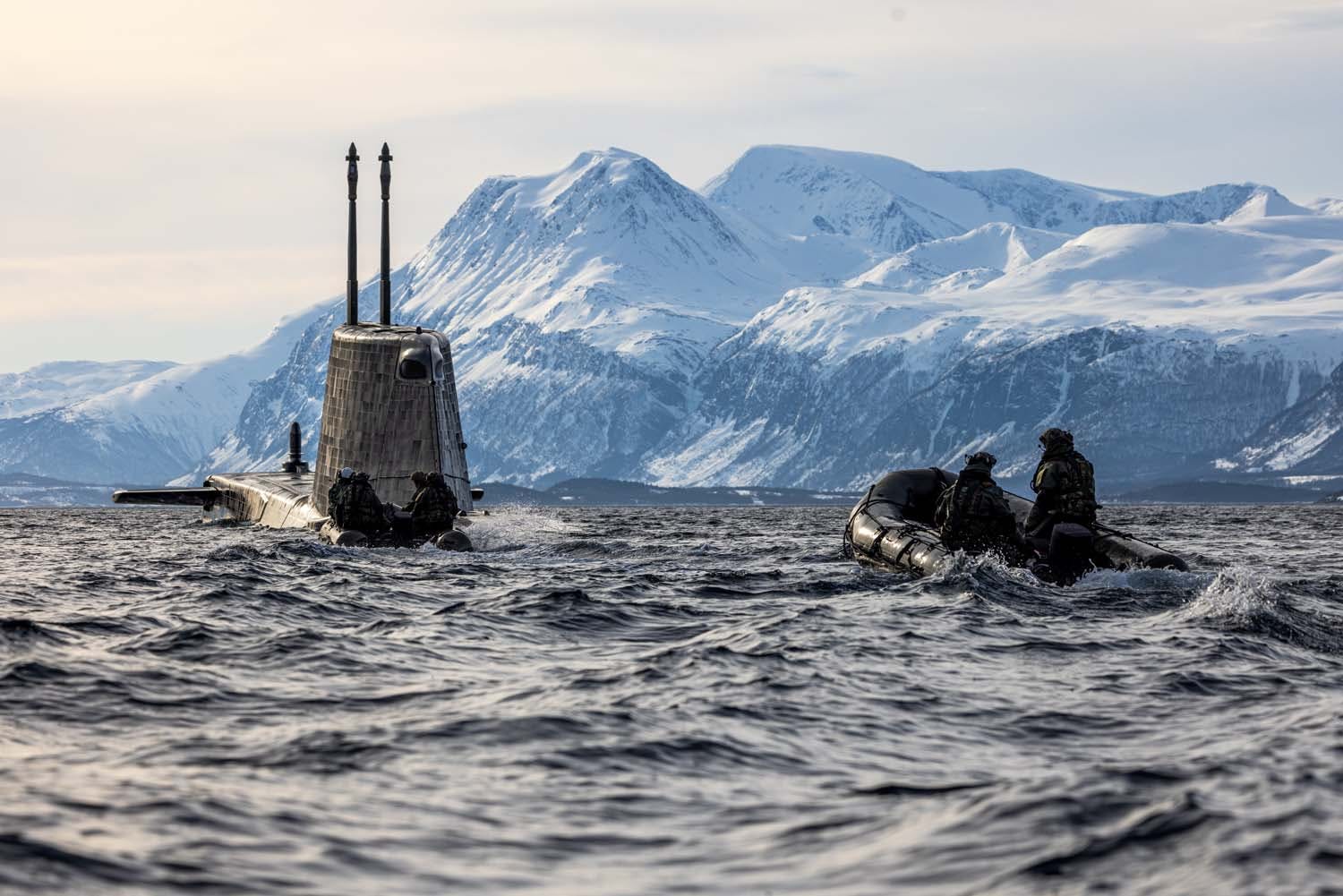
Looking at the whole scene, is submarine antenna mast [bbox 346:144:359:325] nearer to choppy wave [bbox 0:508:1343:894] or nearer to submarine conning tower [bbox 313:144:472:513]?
submarine conning tower [bbox 313:144:472:513]

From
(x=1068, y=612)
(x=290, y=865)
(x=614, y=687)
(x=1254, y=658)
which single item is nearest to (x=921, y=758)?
(x=614, y=687)

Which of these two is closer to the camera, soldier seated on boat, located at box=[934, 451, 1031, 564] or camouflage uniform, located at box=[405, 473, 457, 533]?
soldier seated on boat, located at box=[934, 451, 1031, 564]

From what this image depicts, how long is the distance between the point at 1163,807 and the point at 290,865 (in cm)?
547

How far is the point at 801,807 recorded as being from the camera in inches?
472

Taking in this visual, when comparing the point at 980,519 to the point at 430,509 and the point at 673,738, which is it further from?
the point at 673,738

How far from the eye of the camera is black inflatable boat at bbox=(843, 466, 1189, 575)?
27.9 meters

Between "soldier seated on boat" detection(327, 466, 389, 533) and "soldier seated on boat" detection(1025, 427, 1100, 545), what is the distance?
43.1 ft

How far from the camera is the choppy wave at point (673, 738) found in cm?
1045

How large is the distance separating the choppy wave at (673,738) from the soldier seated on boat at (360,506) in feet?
24.6

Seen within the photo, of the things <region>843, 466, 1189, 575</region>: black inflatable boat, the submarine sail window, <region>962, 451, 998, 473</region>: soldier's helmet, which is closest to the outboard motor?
<region>843, 466, 1189, 575</region>: black inflatable boat

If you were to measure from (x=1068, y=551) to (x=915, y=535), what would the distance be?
12.8 ft

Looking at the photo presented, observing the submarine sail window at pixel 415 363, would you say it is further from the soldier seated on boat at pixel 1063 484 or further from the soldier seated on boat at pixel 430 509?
the soldier seated on boat at pixel 1063 484

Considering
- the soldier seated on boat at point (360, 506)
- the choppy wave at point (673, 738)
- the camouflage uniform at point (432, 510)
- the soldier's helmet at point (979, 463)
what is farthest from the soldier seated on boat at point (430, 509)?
the soldier's helmet at point (979, 463)

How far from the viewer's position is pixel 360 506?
3444cm
